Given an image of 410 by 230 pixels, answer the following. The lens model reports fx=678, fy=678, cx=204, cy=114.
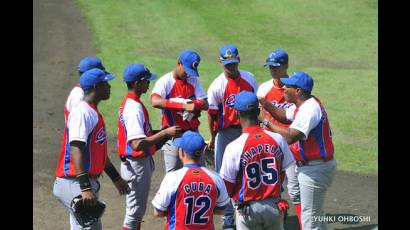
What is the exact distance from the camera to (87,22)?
21266mm

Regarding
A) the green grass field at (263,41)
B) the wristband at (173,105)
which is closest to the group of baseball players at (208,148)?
the wristband at (173,105)

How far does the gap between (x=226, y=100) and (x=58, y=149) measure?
427 cm

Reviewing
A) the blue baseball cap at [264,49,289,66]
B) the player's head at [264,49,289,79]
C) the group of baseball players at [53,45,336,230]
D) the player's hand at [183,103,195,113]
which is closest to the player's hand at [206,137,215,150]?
the group of baseball players at [53,45,336,230]

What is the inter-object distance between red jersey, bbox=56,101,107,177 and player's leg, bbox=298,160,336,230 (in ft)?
8.27

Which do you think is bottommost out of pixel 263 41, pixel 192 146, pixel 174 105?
pixel 192 146

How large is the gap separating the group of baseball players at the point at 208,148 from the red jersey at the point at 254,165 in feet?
0.04

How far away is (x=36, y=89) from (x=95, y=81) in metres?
9.46

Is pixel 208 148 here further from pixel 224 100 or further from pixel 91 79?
pixel 91 79

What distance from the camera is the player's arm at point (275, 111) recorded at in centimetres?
910

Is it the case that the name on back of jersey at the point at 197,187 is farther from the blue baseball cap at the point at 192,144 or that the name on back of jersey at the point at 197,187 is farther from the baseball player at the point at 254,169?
the baseball player at the point at 254,169

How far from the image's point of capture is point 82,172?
7156 millimetres

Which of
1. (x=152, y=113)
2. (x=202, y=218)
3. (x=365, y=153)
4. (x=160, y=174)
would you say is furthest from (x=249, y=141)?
(x=152, y=113)

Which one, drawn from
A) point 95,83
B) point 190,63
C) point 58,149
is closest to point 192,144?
point 95,83
